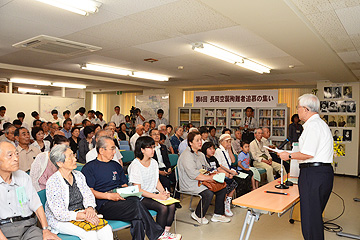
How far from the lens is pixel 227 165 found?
17.1 ft

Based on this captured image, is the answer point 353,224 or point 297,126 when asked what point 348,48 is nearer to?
point 353,224

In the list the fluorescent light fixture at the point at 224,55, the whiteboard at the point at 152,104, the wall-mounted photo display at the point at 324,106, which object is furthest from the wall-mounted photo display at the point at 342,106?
the whiteboard at the point at 152,104

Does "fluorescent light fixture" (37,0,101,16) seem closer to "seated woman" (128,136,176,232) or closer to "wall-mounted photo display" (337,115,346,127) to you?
"seated woman" (128,136,176,232)

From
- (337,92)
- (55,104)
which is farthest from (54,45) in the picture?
(337,92)

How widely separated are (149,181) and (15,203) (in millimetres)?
1511

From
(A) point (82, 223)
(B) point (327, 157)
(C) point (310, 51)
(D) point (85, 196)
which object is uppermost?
(C) point (310, 51)

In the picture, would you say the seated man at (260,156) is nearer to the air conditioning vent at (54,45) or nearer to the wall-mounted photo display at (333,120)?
the wall-mounted photo display at (333,120)

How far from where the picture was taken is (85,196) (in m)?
2.76

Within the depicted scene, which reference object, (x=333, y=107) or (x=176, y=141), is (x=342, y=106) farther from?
(x=176, y=141)

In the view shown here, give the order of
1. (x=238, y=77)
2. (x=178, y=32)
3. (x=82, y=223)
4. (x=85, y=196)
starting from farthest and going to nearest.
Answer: (x=238, y=77), (x=178, y=32), (x=85, y=196), (x=82, y=223)

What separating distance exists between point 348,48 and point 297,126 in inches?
170

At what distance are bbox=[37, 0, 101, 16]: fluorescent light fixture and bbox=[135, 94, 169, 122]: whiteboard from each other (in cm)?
793

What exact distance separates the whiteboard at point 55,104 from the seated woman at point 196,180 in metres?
7.34

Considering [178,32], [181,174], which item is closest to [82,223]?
[181,174]
